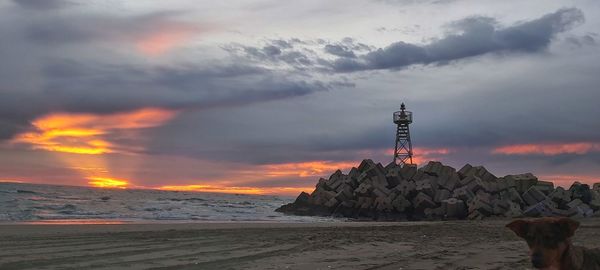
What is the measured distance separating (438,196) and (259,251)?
2338cm

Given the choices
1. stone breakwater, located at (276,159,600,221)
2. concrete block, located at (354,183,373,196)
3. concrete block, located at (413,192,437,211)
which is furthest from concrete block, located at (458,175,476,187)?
concrete block, located at (354,183,373,196)

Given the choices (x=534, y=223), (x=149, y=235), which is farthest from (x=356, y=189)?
(x=534, y=223)

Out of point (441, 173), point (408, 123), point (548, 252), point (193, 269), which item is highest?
point (408, 123)

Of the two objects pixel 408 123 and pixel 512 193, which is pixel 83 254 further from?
pixel 408 123

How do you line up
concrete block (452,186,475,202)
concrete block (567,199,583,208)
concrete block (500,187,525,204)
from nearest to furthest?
1. concrete block (567,199,583,208)
2. concrete block (500,187,525,204)
3. concrete block (452,186,475,202)

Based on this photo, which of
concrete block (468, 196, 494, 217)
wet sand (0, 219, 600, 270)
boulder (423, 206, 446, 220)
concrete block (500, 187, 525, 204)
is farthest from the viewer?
concrete block (500, 187, 525, 204)

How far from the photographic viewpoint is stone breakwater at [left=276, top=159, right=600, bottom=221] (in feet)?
93.6

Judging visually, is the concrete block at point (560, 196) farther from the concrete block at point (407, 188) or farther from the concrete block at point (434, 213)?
the concrete block at point (407, 188)

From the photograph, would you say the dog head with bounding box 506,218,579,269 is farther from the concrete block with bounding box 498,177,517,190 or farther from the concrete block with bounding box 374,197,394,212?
the concrete block with bounding box 498,177,517,190

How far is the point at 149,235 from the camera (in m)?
14.4

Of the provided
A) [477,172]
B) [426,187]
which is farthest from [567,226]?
[477,172]

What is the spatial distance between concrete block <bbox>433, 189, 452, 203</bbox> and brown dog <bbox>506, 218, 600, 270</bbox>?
27743 millimetres

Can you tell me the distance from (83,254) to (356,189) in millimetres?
26740

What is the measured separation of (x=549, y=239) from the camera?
15.0 ft
